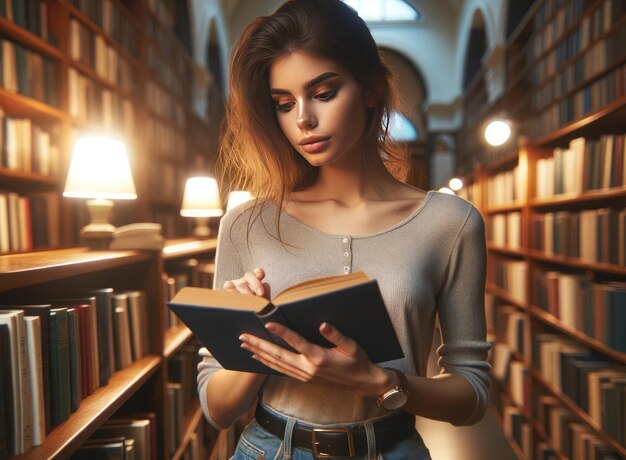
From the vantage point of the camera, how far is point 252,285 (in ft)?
3.24

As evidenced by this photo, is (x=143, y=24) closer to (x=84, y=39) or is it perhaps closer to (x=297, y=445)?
(x=84, y=39)

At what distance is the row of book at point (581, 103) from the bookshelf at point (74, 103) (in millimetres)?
2715

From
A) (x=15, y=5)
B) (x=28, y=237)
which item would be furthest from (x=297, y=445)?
(x=15, y=5)


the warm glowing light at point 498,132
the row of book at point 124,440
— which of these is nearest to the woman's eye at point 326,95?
the row of book at point 124,440

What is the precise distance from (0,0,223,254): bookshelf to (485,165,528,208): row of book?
2.86 m

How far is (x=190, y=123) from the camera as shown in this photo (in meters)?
6.74

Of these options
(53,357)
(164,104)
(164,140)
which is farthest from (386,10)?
(53,357)

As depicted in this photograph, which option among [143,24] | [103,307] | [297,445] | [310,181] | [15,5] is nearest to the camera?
[297,445]

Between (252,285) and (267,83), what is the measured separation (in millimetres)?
540

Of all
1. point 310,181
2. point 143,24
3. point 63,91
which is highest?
point 143,24

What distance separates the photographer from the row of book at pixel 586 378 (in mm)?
2570

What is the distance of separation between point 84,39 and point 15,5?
757mm

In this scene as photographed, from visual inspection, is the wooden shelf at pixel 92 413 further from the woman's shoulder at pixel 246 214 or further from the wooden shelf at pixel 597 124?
the wooden shelf at pixel 597 124

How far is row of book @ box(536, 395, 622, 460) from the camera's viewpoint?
2846mm
